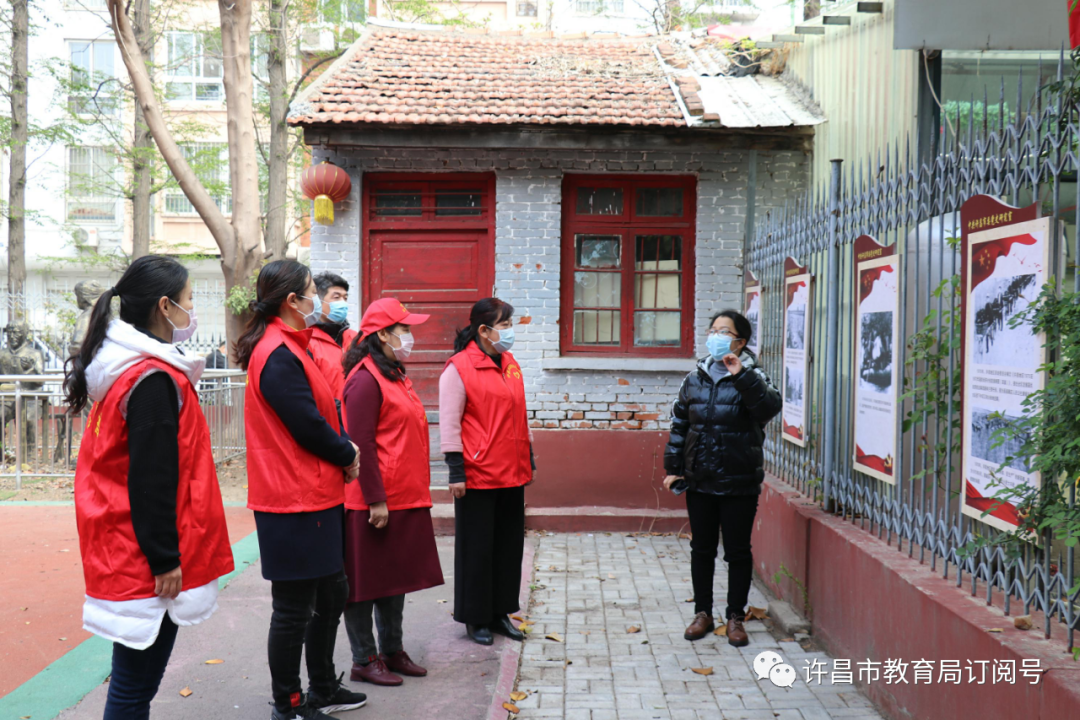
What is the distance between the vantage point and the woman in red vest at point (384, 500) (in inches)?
167

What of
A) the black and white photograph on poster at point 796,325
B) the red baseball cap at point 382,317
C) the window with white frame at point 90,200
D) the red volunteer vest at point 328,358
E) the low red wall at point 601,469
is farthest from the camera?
the window with white frame at point 90,200

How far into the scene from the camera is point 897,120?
6.60 m

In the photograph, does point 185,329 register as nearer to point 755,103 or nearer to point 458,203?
point 458,203

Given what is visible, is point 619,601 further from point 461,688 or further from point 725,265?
point 725,265

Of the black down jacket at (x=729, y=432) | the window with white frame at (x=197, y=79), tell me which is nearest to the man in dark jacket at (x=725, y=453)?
the black down jacket at (x=729, y=432)

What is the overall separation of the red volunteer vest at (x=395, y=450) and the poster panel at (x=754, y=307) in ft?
11.3

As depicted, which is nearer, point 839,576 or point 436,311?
point 839,576

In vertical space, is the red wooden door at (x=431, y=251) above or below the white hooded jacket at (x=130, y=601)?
above

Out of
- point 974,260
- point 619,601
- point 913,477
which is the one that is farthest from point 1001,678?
point 619,601

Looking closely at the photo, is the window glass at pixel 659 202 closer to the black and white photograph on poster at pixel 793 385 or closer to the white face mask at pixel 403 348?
the black and white photograph on poster at pixel 793 385

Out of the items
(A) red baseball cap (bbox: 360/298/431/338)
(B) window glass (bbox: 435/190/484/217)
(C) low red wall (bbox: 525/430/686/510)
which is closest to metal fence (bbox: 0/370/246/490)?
(B) window glass (bbox: 435/190/484/217)

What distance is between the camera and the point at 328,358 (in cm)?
458

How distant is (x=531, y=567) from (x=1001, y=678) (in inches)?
168

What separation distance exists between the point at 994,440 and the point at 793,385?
9.20 feet
